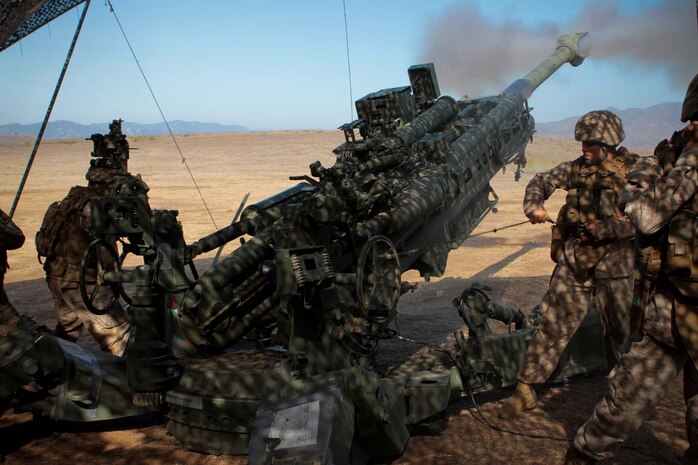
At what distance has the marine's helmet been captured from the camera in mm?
3615

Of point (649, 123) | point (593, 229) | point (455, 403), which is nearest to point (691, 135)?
point (593, 229)

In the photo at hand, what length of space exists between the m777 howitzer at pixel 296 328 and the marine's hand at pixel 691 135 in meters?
1.95

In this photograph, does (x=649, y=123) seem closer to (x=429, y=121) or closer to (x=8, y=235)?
(x=429, y=121)

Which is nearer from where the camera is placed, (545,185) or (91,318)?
(545,185)

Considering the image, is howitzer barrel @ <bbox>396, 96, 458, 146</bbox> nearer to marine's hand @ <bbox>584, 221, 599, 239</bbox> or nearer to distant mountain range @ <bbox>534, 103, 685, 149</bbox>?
marine's hand @ <bbox>584, 221, 599, 239</bbox>

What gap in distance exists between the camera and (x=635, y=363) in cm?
378

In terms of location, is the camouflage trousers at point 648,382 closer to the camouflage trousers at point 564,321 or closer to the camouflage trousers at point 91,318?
the camouflage trousers at point 564,321

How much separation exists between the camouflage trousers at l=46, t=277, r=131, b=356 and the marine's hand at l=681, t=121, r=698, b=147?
15.4ft

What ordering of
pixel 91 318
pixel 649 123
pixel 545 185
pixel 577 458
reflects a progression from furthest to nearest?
pixel 649 123
pixel 91 318
pixel 545 185
pixel 577 458

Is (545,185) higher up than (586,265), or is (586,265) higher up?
(545,185)

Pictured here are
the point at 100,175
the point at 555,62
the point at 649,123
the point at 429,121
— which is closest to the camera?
the point at 100,175

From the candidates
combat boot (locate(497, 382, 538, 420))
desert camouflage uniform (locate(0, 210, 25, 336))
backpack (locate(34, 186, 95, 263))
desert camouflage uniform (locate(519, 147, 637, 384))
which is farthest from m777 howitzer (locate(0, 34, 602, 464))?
A: backpack (locate(34, 186, 95, 263))

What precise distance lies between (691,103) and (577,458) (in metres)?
2.04

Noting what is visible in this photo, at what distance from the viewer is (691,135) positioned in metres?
3.64
